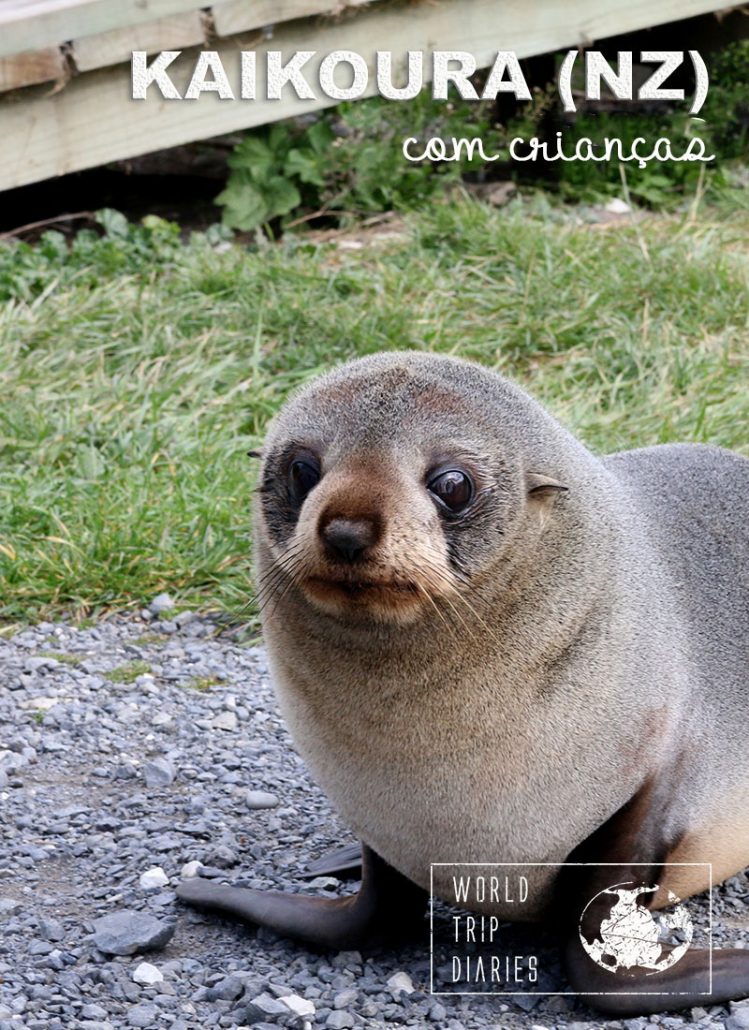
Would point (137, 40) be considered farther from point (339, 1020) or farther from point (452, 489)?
point (339, 1020)

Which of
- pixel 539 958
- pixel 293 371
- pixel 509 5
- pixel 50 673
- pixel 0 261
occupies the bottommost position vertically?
pixel 539 958

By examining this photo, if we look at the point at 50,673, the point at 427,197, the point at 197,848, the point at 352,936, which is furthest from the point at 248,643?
the point at 427,197

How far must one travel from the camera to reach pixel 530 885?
3.03 m

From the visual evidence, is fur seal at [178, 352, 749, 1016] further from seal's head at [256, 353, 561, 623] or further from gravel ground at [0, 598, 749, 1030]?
gravel ground at [0, 598, 749, 1030]

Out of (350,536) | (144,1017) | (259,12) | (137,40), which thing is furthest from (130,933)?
(259,12)

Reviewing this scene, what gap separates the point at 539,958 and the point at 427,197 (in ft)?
18.1

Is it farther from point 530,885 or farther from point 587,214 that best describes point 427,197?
point 530,885

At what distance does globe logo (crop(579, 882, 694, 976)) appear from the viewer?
299cm

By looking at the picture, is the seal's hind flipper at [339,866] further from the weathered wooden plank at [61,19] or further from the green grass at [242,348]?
the weathered wooden plank at [61,19]

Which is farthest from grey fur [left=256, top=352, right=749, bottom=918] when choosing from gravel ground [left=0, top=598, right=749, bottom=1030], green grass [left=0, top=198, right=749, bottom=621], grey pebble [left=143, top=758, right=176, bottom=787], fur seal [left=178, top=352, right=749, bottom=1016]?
green grass [left=0, top=198, right=749, bottom=621]

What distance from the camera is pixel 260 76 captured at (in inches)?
293

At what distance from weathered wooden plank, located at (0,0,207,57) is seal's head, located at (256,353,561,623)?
4.15 m

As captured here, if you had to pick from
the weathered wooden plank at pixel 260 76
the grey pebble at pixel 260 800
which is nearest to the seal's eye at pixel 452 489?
the grey pebble at pixel 260 800

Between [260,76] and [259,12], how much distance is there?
0.47 metres
